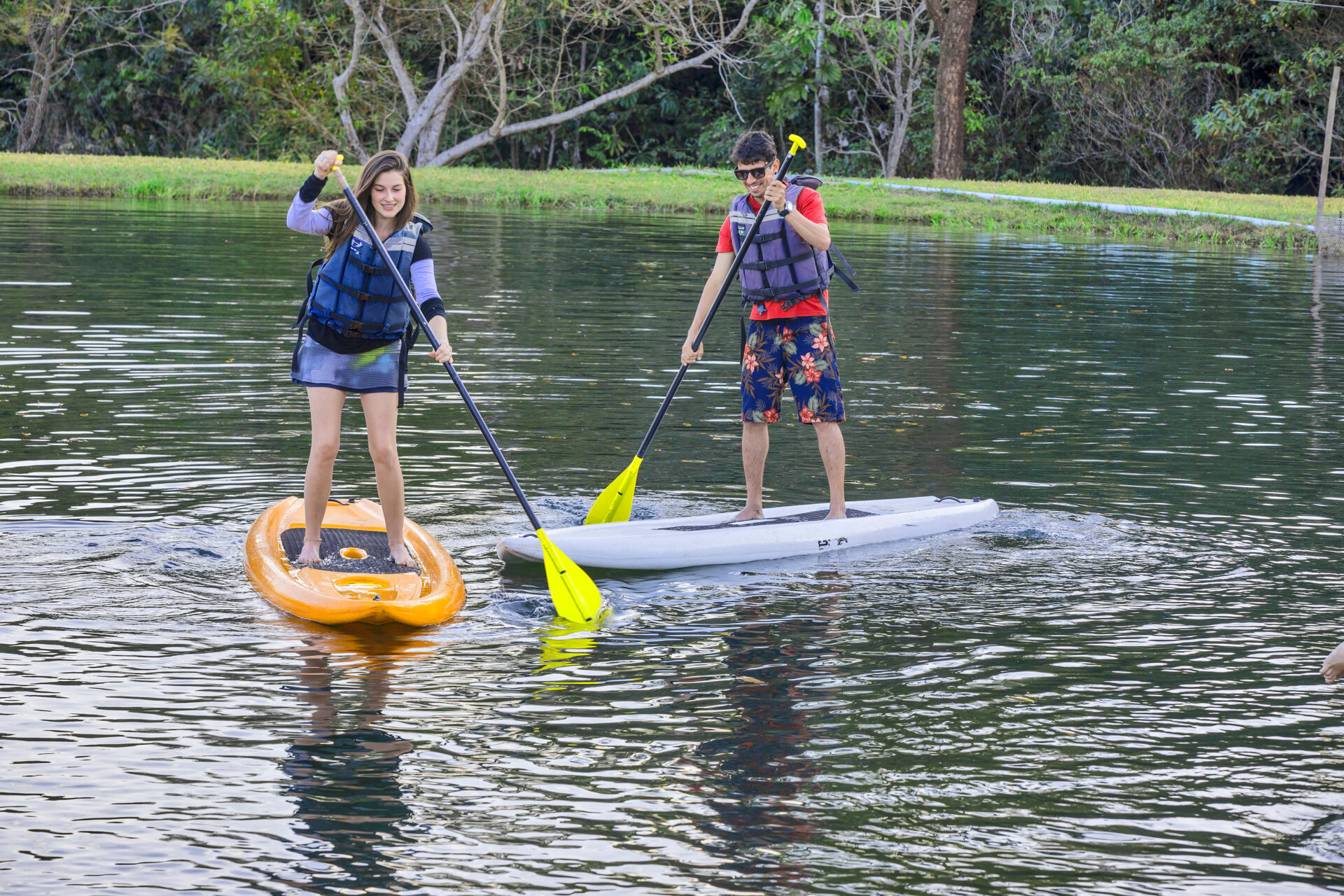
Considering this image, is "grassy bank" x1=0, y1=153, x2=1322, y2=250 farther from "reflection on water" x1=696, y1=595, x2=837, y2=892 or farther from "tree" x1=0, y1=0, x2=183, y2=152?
"reflection on water" x1=696, y1=595, x2=837, y2=892

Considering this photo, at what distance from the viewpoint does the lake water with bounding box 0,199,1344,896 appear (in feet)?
13.1

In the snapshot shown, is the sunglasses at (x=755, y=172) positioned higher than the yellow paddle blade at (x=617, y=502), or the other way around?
the sunglasses at (x=755, y=172)

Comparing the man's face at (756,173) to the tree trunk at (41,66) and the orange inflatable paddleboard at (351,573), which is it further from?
the tree trunk at (41,66)

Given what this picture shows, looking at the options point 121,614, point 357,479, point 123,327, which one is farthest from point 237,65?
point 121,614

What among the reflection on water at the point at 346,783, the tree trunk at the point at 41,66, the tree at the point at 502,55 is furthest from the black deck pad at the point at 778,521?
the tree trunk at the point at 41,66

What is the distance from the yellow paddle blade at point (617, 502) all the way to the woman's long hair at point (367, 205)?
1.84 m

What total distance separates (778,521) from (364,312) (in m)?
2.28

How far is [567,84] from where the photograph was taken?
3991cm

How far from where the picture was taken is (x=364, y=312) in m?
6.06

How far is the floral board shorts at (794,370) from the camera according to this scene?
7414 mm

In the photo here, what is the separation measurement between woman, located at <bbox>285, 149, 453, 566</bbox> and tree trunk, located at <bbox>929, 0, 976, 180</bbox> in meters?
29.5

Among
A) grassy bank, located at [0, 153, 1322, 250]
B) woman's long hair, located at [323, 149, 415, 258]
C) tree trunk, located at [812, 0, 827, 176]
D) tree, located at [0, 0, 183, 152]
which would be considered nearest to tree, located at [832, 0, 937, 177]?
tree trunk, located at [812, 0, 827, 176]

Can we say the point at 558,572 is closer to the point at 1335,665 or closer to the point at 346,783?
the point at 346,783

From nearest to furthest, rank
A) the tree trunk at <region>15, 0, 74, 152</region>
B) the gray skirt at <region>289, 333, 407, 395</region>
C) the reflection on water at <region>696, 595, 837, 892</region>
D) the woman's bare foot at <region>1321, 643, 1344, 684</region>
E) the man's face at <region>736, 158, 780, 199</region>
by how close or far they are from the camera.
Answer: the woman's bare foot at <region>1321, 643, 1344, 684</region>, the reflection on water at <region>696, 595, 837, 892</region>, the gray skirt at <region>289, 333, 407, 395</region>, the man's face at <region>736, 158, 780, 199</region>, the tree trunk at <region>15, 0, 74, 152</region>
